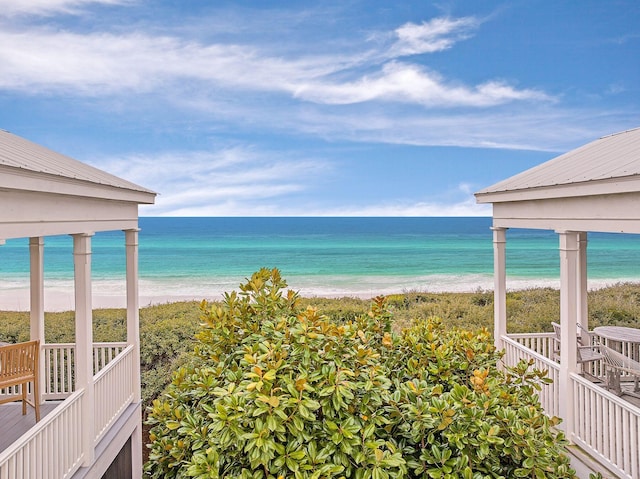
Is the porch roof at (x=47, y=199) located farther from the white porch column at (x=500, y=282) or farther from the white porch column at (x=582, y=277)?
the white porch column at (x=582, y=277)

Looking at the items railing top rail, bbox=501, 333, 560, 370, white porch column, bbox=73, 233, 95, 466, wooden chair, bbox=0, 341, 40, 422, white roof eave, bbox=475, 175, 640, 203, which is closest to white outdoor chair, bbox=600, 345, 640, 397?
railing top rail, bbox=501, 333, 560, 370

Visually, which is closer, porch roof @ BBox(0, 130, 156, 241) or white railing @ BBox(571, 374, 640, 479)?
porch roof @ BBox(0, 130, 156, 241)

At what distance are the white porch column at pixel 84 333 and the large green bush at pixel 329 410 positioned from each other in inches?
74.7

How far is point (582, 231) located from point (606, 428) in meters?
2.21

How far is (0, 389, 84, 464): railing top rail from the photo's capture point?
4.11m

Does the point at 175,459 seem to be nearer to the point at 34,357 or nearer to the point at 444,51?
the point at 34,357

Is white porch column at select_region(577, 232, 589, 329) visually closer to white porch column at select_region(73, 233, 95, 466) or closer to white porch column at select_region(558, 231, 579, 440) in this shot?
white porch column at select_region(558, 231, 579, 440)

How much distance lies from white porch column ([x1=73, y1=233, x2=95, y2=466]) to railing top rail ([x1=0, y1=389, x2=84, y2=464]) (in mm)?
161

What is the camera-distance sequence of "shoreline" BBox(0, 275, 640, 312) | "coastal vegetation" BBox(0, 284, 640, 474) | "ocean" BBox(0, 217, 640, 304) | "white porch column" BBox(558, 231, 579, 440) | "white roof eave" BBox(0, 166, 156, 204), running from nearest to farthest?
"white roof eave" BBox(0, 166, 156, 204) < "white porch column" BBox(558, 231, 579, 440) < "coastal vegetation" BBox(0, 284, 640, 474) < "shoreline" BBox(0, 275, 640, 312) < "ocean" BBox(0, 217, 640, 304)

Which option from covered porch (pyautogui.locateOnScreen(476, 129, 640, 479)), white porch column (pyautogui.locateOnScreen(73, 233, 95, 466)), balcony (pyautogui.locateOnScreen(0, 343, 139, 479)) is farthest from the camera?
white porch column (pyautogui.locateOnScreen(73, 233, 95, 466))

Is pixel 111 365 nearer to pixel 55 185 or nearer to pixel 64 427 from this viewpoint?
pixel 64 427

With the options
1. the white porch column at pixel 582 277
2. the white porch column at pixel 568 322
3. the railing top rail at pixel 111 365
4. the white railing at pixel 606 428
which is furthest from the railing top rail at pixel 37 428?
the white porch column at pixel 582 277

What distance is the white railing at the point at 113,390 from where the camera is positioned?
20.6 ft

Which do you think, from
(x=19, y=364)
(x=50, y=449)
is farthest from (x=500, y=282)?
(x=19, y=364)
